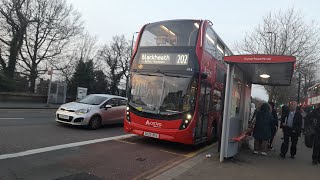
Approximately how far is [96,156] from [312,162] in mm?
6132

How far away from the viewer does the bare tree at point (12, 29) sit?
3371 cm

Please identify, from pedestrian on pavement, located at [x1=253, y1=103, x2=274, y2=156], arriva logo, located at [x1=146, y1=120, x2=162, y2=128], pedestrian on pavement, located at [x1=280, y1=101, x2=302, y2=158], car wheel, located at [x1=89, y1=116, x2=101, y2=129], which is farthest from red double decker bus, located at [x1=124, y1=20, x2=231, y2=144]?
car wheel, located at [x1=89, y1=116, x2=101, y2=129]

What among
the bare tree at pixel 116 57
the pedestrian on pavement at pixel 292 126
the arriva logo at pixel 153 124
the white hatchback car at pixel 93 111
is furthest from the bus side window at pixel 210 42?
the bare tree at pixel 116 57

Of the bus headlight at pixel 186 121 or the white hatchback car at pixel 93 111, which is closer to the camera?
the bus headlight at pixel 186 121

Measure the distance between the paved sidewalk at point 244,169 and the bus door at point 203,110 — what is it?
94cm

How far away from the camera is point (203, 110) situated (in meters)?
11.7

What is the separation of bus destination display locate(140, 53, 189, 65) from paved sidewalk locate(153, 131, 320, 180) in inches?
116

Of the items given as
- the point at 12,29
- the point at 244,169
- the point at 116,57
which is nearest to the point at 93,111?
the point at 244,169

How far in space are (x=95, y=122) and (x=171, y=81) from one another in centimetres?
468

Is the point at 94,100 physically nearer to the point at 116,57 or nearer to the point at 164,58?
the point at 164,58

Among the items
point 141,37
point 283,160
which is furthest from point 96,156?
point 283,160

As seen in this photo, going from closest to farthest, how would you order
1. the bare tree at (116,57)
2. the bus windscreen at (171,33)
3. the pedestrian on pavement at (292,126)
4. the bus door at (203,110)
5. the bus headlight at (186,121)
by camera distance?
the pedestrian on pavement at (292,126) < the bus headlight at (186,121) < the bus windscreen at (171,33) < the bus door at (203,110) < the bare tree at (116,57)

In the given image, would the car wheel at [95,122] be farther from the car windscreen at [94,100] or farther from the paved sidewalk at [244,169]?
the paved sidewalk at [244,169]

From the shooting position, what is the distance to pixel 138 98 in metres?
11.5
